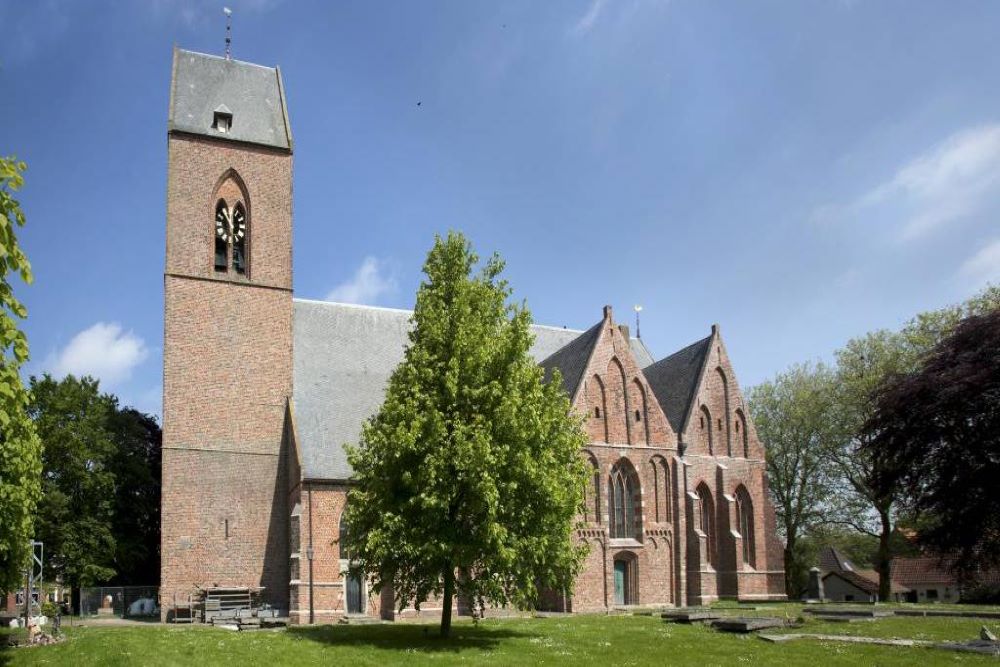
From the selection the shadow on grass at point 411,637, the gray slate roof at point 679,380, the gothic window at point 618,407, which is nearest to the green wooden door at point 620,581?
the gothic window at point 618,407

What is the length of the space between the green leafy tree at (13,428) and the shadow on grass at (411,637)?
28.6ft

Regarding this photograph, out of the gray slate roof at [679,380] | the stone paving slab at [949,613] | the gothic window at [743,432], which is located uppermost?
the gray slate roof at [679,380]

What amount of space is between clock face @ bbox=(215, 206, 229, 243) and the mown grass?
19010 millimetres

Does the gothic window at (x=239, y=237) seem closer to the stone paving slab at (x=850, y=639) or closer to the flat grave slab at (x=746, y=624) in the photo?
the flat grave slab at (x=746, y=624)

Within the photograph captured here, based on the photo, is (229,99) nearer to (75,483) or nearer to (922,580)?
(75,483)

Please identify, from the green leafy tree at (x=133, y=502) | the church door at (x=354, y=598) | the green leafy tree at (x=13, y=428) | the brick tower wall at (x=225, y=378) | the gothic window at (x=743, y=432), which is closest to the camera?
the green leafy tree at (x=13, y=428)

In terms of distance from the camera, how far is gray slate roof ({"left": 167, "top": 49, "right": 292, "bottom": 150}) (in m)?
41.5

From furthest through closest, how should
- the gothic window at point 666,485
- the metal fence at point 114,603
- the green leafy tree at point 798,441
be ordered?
1. the green leafy tree at point 798,441
2. the metal fence at point 114,603
3. the gothic window at point 666,485

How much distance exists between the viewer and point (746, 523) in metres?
45.4

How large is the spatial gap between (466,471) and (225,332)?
2050 cm

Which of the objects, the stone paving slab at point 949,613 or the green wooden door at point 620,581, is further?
the green wooden door at point 620,581

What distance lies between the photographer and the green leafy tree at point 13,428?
12289mm

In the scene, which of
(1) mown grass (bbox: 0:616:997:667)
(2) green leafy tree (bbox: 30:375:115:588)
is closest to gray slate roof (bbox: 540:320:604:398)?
(1) mown grass (bbox: 0:616:997:667)

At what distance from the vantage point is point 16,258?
12.1 meters
